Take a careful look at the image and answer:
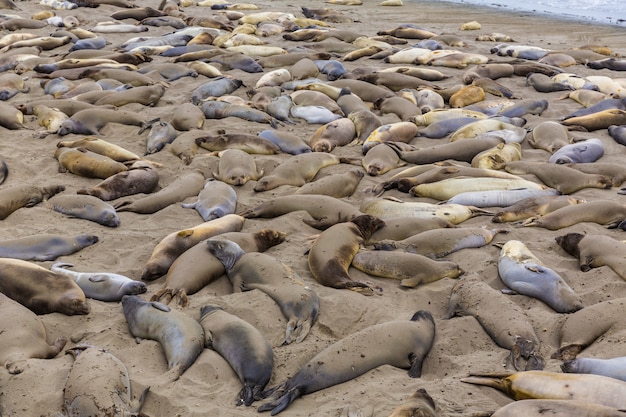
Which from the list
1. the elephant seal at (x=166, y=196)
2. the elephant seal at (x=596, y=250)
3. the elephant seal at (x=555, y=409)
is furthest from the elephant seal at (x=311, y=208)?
the elephant seal at (x=555, y=409)

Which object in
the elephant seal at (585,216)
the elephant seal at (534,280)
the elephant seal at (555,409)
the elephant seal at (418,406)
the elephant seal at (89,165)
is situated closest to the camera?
the elephant seal at (555,409)

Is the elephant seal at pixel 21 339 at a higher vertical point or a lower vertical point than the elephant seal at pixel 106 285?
higher

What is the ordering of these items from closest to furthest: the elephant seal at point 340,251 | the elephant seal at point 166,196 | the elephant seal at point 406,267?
the elephant seal at point 340,251
the elephant seal at point 406,267
the elephant seal at point 166,196

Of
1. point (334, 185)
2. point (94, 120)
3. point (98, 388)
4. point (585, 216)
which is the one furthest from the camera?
point (94, 120)

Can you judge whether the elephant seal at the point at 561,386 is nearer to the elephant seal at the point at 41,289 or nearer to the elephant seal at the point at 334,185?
the elephant seal at the point at 41,289

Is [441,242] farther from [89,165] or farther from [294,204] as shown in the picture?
[89,165]

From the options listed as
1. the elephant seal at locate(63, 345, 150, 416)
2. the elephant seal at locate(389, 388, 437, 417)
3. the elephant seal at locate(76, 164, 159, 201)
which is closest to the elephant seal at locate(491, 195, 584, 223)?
the elephant seal at locate(389, 388, 437, 417)

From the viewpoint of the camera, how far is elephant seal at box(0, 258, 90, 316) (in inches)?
164

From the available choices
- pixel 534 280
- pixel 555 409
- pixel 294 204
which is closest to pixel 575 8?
pixel 294 204

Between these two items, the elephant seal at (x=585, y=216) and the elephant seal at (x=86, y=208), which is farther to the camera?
the elephant seal at (x=86, y=208)

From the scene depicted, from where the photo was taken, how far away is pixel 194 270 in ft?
14.8

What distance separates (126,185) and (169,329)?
2.49 meters

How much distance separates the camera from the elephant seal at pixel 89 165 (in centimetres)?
635

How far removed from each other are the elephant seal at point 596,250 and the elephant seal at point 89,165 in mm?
3831
